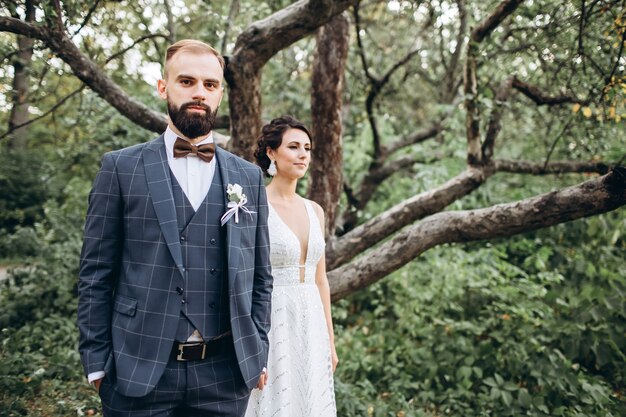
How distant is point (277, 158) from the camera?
3.05 m

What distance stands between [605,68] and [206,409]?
4886 mm

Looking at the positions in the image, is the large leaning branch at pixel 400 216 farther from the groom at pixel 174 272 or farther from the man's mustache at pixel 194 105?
the man's mustache at pixel 194 105

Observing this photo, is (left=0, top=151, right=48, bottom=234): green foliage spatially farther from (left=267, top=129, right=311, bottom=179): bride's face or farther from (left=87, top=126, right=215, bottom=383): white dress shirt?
(left=87, top=126, right=215, bottom=383): white dress shirt

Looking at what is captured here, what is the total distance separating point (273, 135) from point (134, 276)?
1.42 meters

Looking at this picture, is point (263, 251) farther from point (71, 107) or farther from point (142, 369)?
point (71, 107)

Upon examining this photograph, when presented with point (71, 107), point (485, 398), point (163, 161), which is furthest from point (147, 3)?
point (485, 398)

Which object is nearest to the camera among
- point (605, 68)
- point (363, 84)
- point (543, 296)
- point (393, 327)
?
point (605, 68)

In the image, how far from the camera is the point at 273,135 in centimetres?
306

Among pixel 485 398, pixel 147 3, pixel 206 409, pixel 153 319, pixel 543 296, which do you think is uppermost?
pixel 147 3

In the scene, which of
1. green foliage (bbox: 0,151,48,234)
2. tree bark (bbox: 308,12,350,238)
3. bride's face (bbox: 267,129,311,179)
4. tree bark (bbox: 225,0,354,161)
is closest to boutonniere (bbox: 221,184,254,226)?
bride's face (bbox: 267,129,311,179)

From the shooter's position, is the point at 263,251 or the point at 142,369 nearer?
the point at 142,369

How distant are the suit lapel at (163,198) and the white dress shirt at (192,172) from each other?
0.05m

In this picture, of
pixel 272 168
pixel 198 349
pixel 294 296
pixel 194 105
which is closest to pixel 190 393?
pixel 198 349

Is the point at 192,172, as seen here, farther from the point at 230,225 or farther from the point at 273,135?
the point at 273,135
